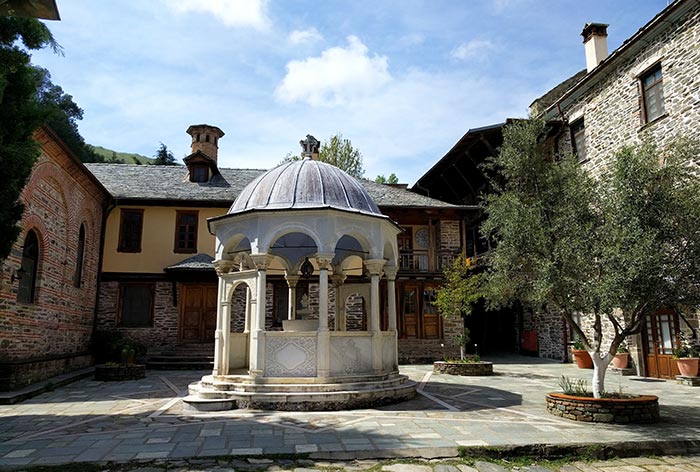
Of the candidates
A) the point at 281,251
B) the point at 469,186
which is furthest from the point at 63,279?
the point at 469,186

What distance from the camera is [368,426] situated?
741 centimetres

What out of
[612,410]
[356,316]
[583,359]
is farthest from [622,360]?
[356,316]

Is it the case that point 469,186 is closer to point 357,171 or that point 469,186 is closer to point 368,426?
point 357,171

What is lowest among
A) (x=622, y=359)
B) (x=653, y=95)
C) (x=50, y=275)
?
(x=622, y=359)

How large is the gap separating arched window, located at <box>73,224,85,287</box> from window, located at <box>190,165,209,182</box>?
535cm

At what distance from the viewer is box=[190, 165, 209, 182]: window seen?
68.7 ft

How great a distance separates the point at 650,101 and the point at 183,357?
16643mm

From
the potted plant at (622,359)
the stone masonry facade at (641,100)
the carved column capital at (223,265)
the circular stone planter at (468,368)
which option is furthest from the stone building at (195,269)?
the carved column capital at (223,265)

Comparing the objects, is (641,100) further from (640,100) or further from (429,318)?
(429,318)

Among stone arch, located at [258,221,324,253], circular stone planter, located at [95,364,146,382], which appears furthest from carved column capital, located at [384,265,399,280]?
circular stone planter, located at [95,364,146,382]

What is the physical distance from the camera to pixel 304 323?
34.4 ft

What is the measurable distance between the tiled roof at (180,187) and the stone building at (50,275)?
2.28 meters

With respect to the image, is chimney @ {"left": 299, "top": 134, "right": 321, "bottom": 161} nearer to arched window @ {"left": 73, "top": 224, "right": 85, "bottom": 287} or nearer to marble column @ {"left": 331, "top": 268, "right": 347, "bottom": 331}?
marble column @ {"left": 331, "top": 268, "right": 347, "bottom": 331}

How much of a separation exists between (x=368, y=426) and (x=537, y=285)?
3.50 meters
